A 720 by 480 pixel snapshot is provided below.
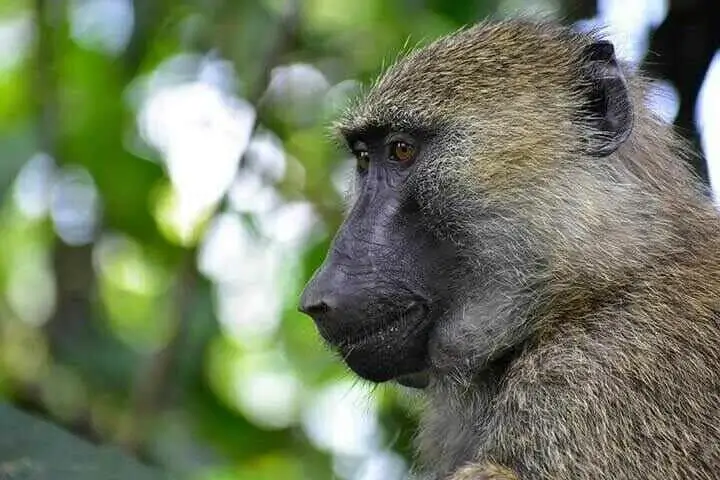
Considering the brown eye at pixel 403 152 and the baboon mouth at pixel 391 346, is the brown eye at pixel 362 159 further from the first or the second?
the baboon mouth at pixel 391 346

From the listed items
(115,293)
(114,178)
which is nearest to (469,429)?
(114,178)

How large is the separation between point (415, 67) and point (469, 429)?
45.0 inches

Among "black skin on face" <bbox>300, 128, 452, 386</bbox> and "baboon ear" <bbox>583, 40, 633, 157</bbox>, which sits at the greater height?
"baboon ear" <bbox>583, 40, 633, 157</bbox>

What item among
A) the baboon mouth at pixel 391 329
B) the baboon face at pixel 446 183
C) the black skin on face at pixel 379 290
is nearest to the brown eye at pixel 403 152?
the baboon face at pixel 446 183

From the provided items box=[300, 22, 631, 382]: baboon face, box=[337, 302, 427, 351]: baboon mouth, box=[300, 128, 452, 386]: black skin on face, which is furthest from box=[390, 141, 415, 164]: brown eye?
box=[337, 302, 427, 351]: baboon mouth

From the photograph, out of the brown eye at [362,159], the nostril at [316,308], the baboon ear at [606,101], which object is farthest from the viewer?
the brown eye at [362,159]

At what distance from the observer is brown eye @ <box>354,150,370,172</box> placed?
4.46 meters

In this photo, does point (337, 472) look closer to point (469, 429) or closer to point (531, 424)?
point (469, 429)

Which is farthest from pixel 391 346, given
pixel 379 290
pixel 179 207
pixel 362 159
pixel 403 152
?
pixel 179 207

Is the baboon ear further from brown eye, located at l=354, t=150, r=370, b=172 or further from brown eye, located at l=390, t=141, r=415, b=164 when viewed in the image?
brown eye, located at l=354, t=150, r=370, b=172

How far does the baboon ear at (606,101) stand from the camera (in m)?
4.14

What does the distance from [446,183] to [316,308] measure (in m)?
0.56

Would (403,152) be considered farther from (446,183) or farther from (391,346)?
(391,346)

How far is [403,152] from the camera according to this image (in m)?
4.30
